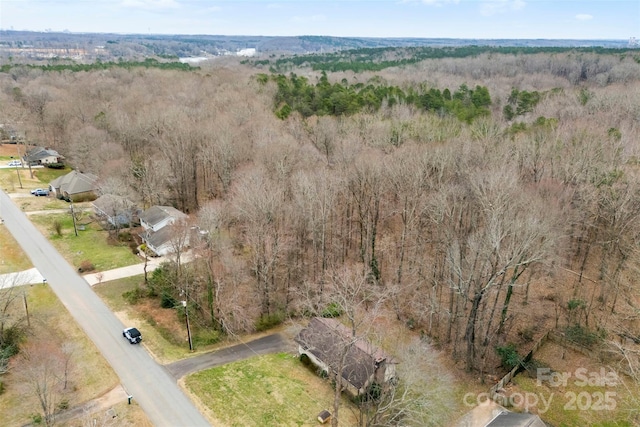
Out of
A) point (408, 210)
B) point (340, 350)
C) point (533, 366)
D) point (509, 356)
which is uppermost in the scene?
point (408, 210)

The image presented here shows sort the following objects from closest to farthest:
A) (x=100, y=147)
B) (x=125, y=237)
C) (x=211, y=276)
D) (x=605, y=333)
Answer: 1. (x=605, y=333)
2. (x=211, y=276)
3. (x=125, y=237)
4. (x=100, y=147)

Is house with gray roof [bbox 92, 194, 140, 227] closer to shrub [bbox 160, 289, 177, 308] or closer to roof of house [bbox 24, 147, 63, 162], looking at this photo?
shrub [bbox 160, 289, 177, 308]

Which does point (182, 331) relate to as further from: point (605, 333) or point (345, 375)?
point (605, 333)

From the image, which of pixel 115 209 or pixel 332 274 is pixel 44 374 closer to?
pixel 332 274

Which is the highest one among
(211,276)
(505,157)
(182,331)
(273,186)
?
(505,157)

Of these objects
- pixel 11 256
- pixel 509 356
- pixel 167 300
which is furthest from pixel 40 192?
pixel 509 356

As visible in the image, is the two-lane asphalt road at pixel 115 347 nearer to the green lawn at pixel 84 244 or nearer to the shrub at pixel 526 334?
the green lawn at pixel 84 244

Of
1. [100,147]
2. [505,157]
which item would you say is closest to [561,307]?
[505,157]
